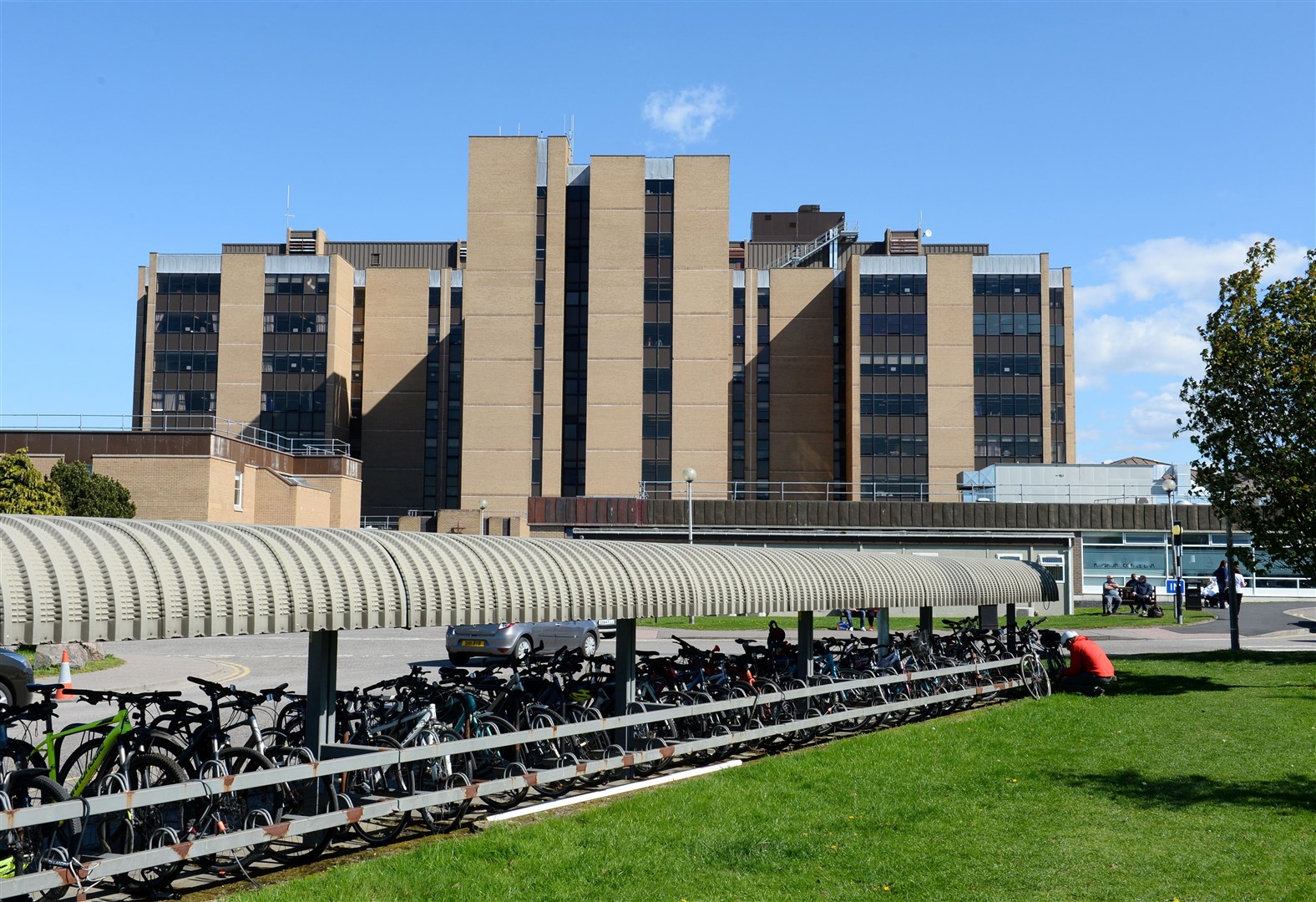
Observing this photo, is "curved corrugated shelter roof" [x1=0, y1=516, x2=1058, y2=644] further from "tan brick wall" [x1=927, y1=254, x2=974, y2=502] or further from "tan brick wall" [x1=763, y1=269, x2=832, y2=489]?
"tan brick wall" [x1=763, y1=269, x2=832, y2=489]

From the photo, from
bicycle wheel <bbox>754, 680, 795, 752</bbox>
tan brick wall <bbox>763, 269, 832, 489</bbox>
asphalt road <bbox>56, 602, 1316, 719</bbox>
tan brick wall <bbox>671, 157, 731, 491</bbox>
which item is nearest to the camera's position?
bicycle wheel <bbox>754, 680, 795, 752</bbox>

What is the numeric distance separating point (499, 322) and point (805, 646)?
57974 millimetres

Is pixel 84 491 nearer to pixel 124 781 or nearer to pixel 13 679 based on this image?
pixel 13 679

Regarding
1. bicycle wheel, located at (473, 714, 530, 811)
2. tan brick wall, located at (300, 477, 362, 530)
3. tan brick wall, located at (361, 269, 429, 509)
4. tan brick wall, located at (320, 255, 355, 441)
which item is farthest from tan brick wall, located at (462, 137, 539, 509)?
bicycle wheel, located at (473, 714, 530, 811)

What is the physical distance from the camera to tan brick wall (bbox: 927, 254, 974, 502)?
77312 millimetres

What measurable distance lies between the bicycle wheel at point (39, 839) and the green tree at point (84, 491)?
1227 inches

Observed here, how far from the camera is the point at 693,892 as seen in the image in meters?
7.91

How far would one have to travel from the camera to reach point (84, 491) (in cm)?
3662

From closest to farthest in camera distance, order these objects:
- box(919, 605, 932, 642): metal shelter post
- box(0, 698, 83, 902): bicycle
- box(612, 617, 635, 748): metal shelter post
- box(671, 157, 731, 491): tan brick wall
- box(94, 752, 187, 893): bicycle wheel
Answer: box(0, 698, 83, 902): bicycle
box(94, 752, 187, 893): bicycle wheel
box(612, 617, 635, 748): metal shelter post
box(919, 605, 932, 642): metal shelter post
box(671, 157, 731, 491): tan brick wall

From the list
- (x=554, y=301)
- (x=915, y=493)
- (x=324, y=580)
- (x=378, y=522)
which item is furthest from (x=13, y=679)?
(x=915, y=493)

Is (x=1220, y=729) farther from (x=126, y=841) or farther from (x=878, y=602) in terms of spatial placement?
(x=126, y=841)

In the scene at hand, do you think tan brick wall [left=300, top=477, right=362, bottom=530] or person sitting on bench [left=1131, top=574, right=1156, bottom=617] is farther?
tan brick wall [left=300, top=477, right=362, bottom=530]

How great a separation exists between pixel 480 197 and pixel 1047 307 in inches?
1486

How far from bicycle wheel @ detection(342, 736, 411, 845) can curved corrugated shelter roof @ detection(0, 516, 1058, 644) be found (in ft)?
4.15
